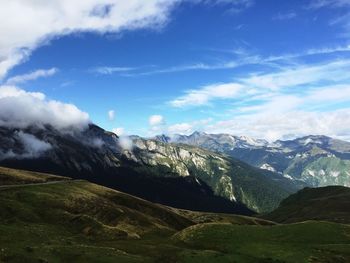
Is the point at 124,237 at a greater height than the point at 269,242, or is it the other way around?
the point at 269,242

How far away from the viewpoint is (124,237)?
9619 cm

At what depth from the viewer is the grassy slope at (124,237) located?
64250mm

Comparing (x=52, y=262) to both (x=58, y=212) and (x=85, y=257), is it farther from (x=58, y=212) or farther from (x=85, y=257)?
(x=58, y=212)

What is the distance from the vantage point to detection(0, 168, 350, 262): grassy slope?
2530 inches

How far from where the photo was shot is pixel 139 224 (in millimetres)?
124188

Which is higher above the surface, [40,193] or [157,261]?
[40,193]

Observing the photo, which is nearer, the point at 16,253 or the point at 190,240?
the point at 16,253

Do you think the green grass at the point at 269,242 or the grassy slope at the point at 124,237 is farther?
the green grass at the point at 269,242

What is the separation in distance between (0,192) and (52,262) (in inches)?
3234

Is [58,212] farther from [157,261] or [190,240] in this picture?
[157,261]

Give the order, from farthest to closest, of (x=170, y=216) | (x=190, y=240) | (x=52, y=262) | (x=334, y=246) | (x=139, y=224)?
1. (x=170, y=216)
2. (x=139, y=224)
3. (x=190, y=240)
4. (x=334, y=246)
5. (x=52, y=262)

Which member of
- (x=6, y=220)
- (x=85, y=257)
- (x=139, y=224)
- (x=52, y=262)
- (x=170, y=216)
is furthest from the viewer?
(x=170, y=216)

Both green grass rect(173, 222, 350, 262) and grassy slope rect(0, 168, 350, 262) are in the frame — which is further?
green grass rect(173, 222, 350, 262)

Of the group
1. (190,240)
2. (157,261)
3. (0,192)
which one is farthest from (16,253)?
(0,192)
